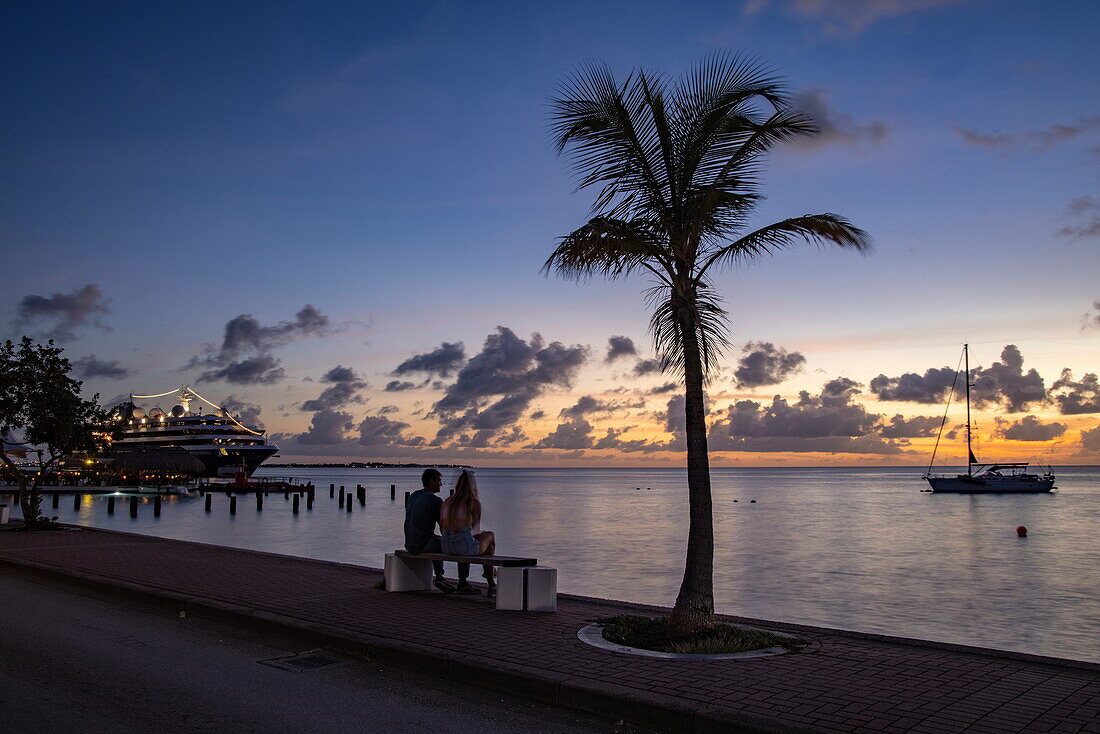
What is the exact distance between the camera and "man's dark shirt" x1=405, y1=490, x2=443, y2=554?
11.1 metres

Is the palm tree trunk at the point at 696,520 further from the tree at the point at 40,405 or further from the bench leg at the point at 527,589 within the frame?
the tree at the point at 40,405

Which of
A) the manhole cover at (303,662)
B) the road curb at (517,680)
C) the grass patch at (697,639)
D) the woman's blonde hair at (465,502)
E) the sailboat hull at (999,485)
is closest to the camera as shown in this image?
the road curb at (517,680)

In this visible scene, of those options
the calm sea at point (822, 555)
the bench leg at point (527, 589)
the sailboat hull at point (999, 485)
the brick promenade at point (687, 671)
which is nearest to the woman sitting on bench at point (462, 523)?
the brick promenade at point (687, 671)

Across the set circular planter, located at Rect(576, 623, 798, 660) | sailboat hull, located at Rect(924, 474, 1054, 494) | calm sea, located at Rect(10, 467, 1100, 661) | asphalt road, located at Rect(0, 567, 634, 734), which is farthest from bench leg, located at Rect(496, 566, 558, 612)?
sailboat hull, located at Rect(924, 474, 1054, 494)

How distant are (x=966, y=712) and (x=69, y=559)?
14013 mm

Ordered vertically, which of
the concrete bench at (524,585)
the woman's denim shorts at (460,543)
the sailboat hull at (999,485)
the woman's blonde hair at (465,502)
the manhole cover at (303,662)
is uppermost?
the woman's blonde hair at (465,502)

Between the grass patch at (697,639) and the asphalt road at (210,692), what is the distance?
1915mm

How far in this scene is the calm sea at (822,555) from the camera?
17.4 meters

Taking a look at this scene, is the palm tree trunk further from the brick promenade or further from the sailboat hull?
the sailboat hull

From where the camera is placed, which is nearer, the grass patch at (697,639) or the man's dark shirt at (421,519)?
the grass patch at (697,639)

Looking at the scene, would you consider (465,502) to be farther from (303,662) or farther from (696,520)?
(303,662)

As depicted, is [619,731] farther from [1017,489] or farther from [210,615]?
[1017,489]

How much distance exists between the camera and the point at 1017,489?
78.8m

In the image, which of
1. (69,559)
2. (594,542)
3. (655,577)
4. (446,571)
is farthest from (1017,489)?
(69,559)
